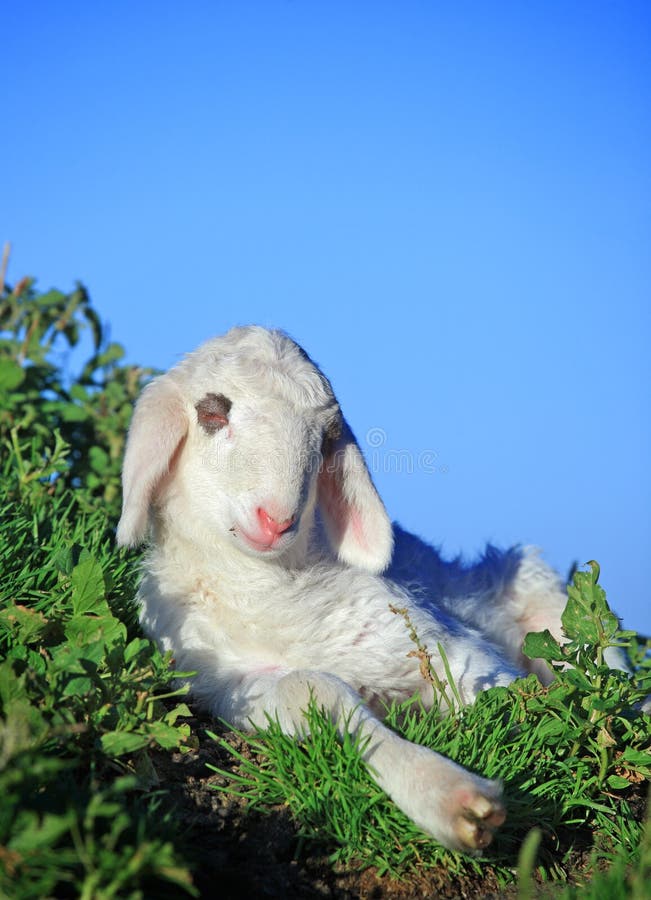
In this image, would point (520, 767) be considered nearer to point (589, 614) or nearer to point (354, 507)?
point (589, 614)

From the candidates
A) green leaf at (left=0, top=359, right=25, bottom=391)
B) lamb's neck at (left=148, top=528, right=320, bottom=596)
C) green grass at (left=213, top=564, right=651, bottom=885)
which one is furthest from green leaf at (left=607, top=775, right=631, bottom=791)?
green leaf at (left=0, top=359, right=25, bottom=391)

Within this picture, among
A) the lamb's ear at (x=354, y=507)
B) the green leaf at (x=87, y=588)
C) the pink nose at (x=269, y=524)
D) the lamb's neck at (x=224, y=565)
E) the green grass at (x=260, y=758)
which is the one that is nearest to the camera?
the green grass at (x=260, y=758)

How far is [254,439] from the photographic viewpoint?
377 cm

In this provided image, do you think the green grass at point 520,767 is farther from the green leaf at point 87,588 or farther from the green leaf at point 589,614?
the green leaf at point 87,588

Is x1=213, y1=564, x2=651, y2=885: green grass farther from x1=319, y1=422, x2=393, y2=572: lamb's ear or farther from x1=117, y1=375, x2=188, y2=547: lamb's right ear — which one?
x1=117, y1=375, x2=188, y2=547: lamb's right ear

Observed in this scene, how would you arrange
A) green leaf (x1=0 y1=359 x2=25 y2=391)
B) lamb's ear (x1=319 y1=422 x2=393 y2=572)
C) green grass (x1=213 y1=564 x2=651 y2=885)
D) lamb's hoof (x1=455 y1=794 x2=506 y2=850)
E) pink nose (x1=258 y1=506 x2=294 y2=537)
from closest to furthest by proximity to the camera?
1. lamb's hoof (x1=455 y1=794 x2=506 y2=850)
2. green grass (x1=213 y1=564 x2=651 y2=885)
3. pink nose (x1=258 y1=506 x2=294 y2=537)
4. lamb's ear (x1=319 y1=422 x2=393 y2=572)
5. green leaf (x1=0 y1=359 x2=25 y2=391)

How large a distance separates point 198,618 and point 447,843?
168 cm

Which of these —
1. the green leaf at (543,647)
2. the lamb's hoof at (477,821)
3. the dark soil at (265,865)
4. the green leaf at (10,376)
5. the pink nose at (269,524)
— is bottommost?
the dark soil at (265,865)

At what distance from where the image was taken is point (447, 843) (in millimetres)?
2900

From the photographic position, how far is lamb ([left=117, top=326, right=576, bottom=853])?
12.3ft

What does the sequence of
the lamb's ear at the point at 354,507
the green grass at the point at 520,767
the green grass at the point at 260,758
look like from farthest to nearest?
the lamb's ear at the point at 354,507 < the green grass at the point at 520,767 < the green grass at the point at 260,758

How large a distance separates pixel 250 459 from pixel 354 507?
0.81 metres

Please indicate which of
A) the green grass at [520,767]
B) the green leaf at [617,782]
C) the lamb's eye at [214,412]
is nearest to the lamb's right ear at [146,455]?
the lamb's eye at [214,412]

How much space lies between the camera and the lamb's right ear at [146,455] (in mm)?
4023
